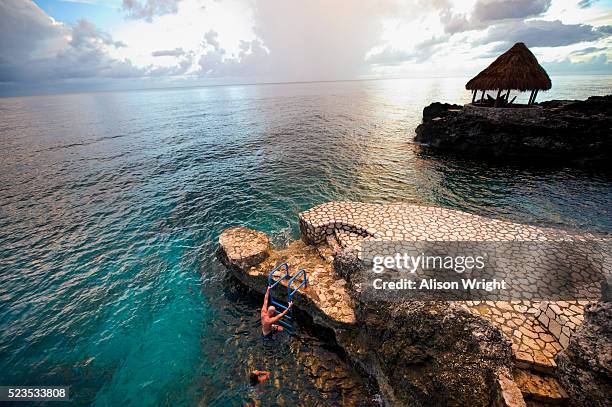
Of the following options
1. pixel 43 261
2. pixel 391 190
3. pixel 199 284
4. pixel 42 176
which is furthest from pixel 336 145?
pixel 42 176

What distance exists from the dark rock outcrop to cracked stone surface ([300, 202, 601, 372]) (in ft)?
69.3

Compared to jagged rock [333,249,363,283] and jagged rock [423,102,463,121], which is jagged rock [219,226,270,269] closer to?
jagged rock [333,249,363,283]

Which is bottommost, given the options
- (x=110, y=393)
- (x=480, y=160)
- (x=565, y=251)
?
(x=110, y=393)

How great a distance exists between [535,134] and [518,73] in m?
7.06

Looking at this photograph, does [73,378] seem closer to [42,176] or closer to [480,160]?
[42,176]

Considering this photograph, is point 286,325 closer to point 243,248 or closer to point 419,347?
point 243,248

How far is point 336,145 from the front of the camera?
123ft

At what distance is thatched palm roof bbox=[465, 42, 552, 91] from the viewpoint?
2805cm

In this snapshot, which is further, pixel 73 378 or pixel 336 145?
pixel 336 145

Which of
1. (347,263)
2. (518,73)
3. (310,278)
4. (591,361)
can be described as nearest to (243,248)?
(310,278)

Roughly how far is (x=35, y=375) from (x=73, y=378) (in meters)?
1.47

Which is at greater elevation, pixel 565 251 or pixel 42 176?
pixel 565 251

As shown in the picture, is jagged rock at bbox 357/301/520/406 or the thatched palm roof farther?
the thatched palm roof

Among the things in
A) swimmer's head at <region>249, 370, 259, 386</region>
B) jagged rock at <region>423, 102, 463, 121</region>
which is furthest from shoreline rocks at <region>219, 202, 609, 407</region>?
jagged rock at <region>423, 102, 463, 121</region>
